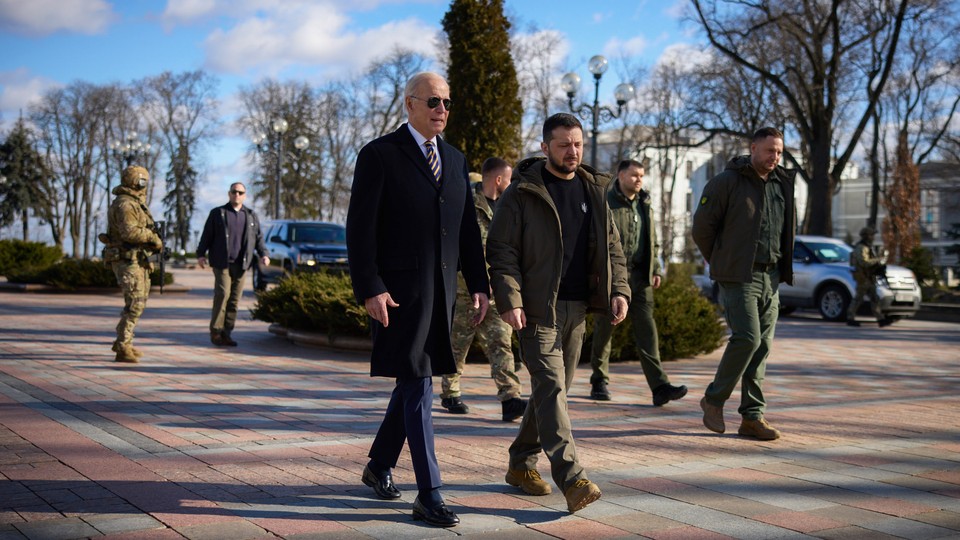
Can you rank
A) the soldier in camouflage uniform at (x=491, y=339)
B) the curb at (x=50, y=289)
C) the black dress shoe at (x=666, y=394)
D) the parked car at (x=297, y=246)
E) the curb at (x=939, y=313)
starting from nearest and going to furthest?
the soldier in camouflage uniform at (x=491, y=339)
the black dress shoe at (x=666, y=394)
the curb at (x=939, y=313)
the parked car at (x=297, y=246)
the curb at (x=50, y=289)

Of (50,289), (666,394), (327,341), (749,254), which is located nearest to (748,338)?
(749,254)

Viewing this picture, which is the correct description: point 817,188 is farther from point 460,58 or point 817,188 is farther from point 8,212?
point 8,212

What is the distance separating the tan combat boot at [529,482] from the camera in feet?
16.0

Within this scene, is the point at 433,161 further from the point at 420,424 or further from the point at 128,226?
the point at 128,226

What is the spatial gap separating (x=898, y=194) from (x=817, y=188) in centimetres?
1180

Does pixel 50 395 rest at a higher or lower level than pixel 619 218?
lower

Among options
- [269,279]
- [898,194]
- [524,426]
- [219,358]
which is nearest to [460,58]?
[219,358]

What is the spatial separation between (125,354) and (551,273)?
663 centimetres

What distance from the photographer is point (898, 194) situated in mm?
39312

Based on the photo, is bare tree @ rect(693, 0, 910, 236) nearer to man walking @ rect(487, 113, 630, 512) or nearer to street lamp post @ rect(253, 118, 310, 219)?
street lamp post @ rect(253, 118, 310, 219)

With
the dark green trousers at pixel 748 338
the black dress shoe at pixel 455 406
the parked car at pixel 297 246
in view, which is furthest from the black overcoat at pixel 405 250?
the parked car at pixel 297 246

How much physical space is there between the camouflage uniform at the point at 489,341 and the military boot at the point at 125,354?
13.2 ft

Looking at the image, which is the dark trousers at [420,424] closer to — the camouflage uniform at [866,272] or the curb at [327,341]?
the curb at [327,341]

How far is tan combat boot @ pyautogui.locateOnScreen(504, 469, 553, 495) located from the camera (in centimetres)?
488
